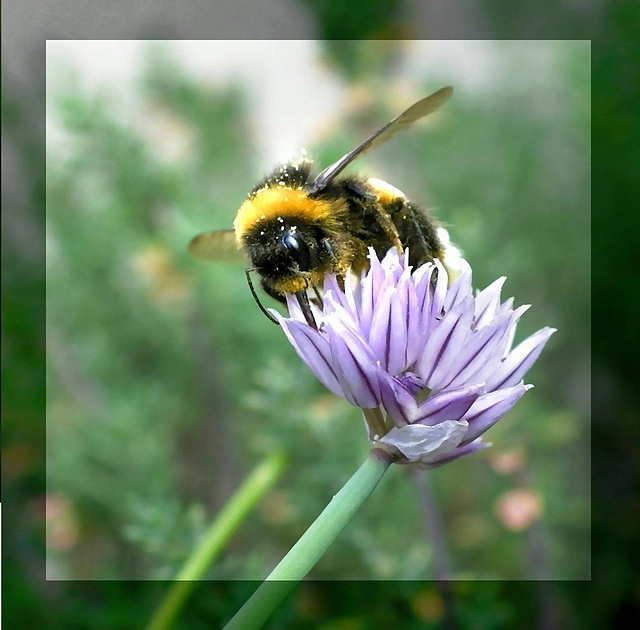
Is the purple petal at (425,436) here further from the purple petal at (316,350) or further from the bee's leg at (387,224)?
the bee's leg at (387,224)

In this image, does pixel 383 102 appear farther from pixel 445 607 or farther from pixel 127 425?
pixel 445 607

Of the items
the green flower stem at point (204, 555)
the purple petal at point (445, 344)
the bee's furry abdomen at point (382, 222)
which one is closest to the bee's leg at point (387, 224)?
the bee's furry abdomen at point (382, 222)

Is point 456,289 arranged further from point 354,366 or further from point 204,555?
point 204,555

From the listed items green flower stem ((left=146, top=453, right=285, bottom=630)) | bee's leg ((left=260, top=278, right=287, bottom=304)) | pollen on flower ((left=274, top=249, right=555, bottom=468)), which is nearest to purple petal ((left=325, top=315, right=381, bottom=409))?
pollen on flower ((left=274, top=249, right=555, bottom=468))

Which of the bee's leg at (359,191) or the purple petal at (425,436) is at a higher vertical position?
the bee's leg at (359,191)

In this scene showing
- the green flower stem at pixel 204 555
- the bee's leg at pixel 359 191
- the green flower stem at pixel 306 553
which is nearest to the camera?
the green flower stem at pixel 306 553

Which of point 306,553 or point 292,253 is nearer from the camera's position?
point 306,553

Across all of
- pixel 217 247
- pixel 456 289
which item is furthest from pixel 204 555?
pixel 456 289
